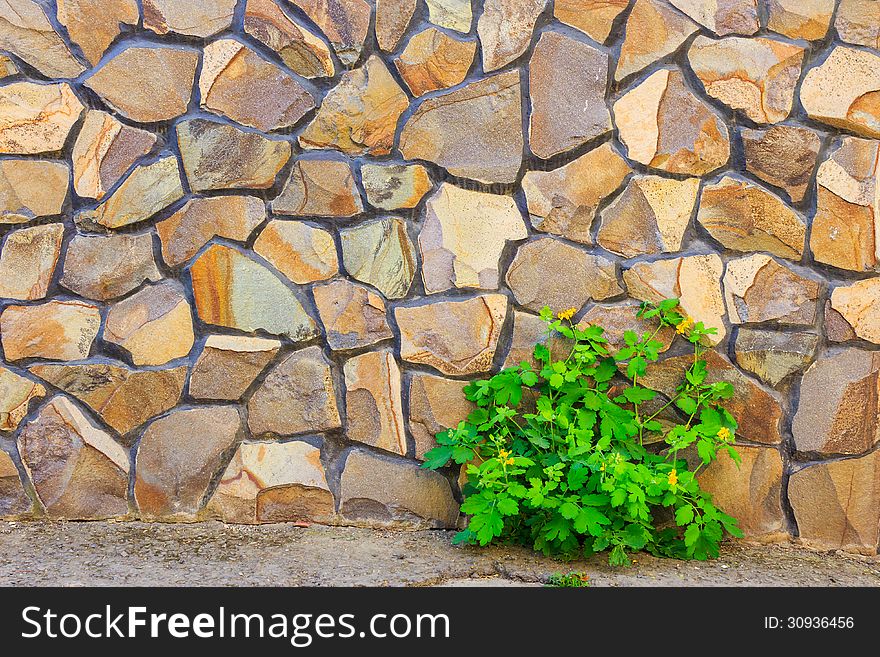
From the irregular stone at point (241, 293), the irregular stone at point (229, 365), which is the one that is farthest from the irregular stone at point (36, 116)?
the irregular stone at point (229, 365)

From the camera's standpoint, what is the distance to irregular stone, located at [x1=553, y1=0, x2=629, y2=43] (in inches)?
115

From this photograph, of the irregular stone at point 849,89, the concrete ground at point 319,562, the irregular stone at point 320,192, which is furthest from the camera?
the irregular stone at point 320,192

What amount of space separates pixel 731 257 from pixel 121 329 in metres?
2.17

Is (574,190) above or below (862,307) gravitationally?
above

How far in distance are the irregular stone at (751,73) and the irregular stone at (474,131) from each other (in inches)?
26.0

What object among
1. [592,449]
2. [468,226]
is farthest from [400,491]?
[468,226]

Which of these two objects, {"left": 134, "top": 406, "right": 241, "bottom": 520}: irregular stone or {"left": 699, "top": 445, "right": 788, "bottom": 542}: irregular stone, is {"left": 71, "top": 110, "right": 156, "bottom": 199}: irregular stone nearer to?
{"left": 134, "top": 406, "right": 241, "bottom": 520}: irregular stone

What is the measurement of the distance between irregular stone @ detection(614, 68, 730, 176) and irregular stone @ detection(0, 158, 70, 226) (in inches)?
77.9

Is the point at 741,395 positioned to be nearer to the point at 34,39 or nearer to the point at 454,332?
the point at 454,332

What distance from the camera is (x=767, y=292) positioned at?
2.92 metres

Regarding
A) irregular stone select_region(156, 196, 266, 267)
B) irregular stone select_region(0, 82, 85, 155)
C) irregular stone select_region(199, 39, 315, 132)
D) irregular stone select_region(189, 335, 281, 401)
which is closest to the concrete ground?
irregular stone select_region(189, 335, 281, 401)

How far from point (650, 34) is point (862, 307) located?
3.91 ft

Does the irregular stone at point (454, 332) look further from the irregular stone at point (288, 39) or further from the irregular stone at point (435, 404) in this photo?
the irregular stone at point (288, 39)

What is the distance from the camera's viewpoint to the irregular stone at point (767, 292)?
2918 mm
